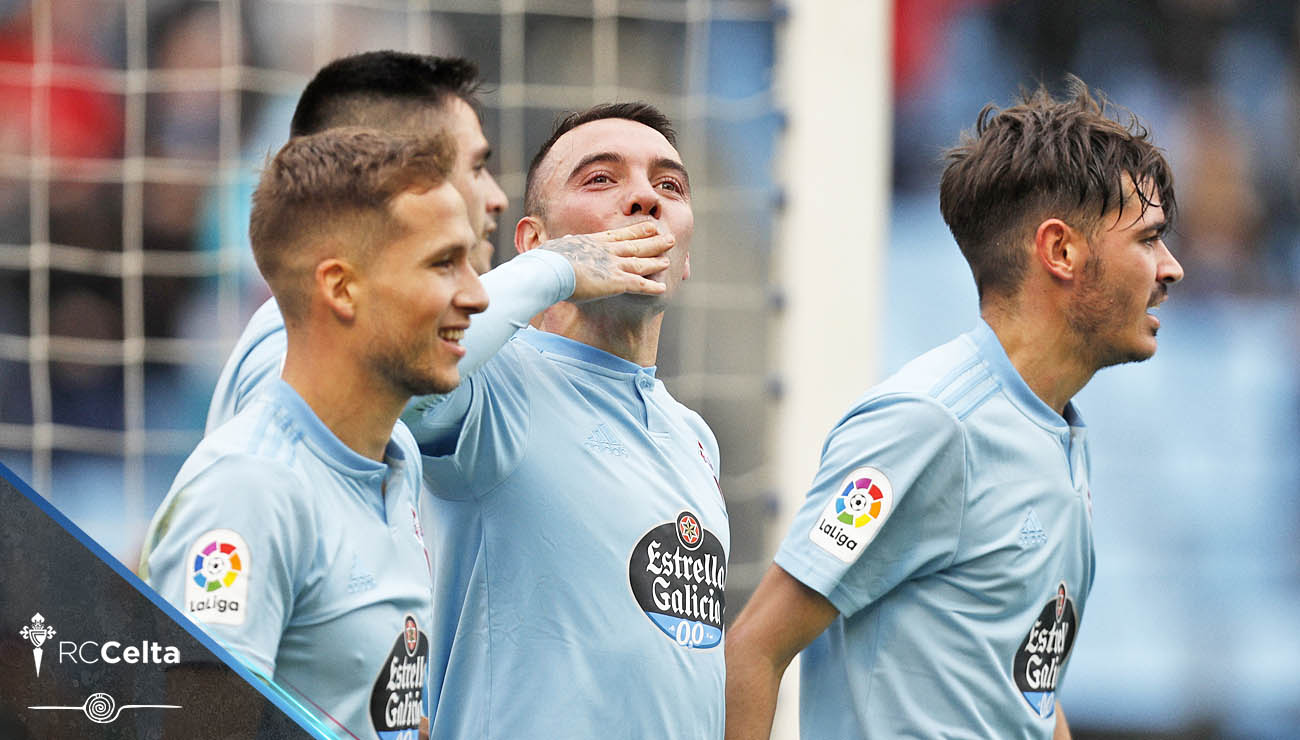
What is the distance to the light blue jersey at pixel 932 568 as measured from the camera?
2531 millimetres

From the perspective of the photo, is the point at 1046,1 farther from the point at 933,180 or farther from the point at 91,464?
the point at 91,464

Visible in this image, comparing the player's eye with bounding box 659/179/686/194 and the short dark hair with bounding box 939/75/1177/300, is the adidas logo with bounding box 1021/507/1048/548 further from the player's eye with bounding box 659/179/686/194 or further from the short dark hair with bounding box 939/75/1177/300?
the player's eye with bounding box 659/179/686/194

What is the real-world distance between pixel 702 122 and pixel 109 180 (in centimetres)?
175

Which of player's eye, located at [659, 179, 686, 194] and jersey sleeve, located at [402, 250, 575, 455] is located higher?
player's eye, located at [659, 179, 686, 194]

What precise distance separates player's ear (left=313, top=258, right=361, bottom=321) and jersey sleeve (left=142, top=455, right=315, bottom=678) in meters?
0.22

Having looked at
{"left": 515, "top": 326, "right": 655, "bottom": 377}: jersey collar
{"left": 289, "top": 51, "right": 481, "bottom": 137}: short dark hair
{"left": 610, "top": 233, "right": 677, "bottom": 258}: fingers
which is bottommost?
{"left": 515, "top": 326, "right": 655, "bottom": 377}: jersey collar

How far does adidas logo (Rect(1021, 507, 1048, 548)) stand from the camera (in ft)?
8.55

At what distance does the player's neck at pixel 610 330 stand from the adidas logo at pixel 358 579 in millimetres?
784

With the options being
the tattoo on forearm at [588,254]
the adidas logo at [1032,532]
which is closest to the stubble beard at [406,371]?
the tattoo on forearm at [588,254]

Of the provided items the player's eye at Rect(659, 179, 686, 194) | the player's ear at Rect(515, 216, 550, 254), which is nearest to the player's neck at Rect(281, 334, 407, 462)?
the player's ear at Rect(515, 216, 550, 254)

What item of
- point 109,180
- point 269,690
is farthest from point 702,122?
point 269,690

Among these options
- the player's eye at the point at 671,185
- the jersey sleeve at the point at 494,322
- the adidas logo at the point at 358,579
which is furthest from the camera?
the player's eye at the point at 671,185

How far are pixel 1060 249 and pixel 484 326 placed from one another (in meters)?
1.17

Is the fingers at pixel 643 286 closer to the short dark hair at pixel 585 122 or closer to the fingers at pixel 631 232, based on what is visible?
the fingers at pixel 631 232
